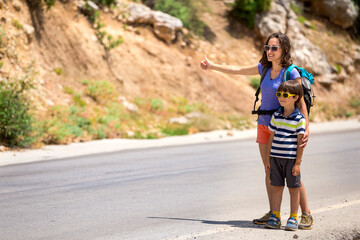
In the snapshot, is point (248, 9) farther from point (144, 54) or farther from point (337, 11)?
point (144, 54)

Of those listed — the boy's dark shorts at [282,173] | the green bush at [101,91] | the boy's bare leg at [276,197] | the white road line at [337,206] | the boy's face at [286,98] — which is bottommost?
the green bush at [101,91]

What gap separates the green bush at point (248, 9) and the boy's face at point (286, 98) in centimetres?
2588

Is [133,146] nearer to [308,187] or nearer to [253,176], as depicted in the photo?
[253,176]

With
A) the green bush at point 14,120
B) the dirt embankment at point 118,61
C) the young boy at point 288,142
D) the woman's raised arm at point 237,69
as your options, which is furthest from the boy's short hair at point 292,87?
the dirt embankment at point 118,61

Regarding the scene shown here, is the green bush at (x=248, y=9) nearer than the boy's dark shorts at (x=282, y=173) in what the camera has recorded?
No

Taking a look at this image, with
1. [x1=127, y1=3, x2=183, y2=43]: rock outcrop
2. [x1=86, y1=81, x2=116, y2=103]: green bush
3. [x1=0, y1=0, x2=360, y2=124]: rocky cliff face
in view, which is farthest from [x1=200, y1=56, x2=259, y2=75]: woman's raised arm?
[x1=127, y1=3, x2=183, y2=43]: rock outcrop

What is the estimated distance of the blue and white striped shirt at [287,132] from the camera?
5254 millimetres

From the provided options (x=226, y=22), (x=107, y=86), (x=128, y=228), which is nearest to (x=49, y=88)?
(x=107, y=86)

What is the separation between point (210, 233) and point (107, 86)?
14.5 meters

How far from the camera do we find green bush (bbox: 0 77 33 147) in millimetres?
12766

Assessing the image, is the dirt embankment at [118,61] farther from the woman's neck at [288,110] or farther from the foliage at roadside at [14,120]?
the woman's neck at [288,110]

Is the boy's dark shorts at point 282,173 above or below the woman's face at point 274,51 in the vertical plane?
below

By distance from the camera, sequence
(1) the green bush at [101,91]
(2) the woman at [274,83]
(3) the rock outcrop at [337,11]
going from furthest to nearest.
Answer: (3) the rock outcrop at [337,11], (1) the green bush at [101,91], (2) the woman at [274,83]

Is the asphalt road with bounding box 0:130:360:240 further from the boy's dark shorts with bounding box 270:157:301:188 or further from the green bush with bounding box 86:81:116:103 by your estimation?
the green bush with bounding box 86:81:116:103
